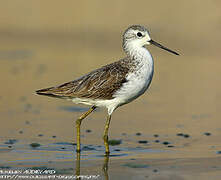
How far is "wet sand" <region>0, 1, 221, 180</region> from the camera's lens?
9.70 metres

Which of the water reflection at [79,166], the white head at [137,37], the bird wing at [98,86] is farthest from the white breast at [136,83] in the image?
the water reflection at [79,166]

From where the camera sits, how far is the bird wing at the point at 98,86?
10.6m

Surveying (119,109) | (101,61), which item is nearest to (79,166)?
(119,109)

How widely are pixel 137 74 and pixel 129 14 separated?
12.7 metres

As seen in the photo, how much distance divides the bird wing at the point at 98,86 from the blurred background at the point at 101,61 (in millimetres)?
914

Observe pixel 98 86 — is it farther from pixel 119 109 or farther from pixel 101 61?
pixel 101 61

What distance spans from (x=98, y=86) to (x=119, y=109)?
10.7 ft

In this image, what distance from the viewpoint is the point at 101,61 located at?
1903cm

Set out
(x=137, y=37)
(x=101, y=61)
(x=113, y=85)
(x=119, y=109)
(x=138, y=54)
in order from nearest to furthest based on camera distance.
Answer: (x=113, y=85) → (x=138, y=54) → (x=137, y=37) → (x=119, y=109) → (x=101, y=61)

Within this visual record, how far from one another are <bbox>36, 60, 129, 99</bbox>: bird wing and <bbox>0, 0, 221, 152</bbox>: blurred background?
91cm

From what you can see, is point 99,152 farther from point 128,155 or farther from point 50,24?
point 50,24

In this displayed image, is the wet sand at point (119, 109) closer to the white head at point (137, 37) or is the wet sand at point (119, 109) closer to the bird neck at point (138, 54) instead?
the bird neck at point (138, 54)

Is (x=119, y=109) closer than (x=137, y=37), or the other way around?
(x=137, y=37)

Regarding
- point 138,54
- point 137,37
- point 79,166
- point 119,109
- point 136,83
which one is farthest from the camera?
point 119,109
